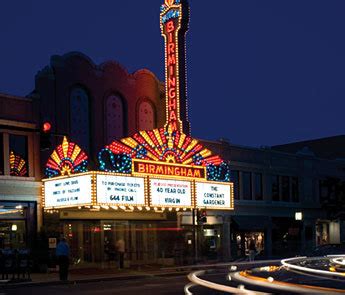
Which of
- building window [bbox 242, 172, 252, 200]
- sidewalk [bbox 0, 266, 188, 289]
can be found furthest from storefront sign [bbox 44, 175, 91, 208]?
building window [bbox 242, 172, 252, 200]

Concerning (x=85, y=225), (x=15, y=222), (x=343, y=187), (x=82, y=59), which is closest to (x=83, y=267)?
(x=85, y=225)

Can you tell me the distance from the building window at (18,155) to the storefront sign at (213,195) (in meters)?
9.05

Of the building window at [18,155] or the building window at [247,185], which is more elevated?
the building window at [18,155]

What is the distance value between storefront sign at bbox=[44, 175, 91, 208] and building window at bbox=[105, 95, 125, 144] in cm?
564

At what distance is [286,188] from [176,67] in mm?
18080

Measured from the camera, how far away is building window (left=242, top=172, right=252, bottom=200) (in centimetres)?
4903

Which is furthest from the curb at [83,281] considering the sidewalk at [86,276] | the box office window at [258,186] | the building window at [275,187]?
the building window at [275,187]

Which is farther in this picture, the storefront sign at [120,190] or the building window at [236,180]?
the building window at [236,180]

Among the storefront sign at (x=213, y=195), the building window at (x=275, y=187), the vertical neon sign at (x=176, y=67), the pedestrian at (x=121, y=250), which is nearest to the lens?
the pedestrian at (x=121, y=250)

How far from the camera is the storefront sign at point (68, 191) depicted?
32188 mm

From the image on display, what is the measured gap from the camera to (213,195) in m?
38.9

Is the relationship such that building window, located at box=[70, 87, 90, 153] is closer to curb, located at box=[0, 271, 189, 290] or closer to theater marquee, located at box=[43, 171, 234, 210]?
theater marquee, located at box=[43, 171, 234, 210]

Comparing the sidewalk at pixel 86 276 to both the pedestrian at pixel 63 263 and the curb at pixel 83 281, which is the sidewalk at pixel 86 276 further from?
the pedestrian at pixel 63 263

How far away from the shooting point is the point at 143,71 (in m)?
41.1
